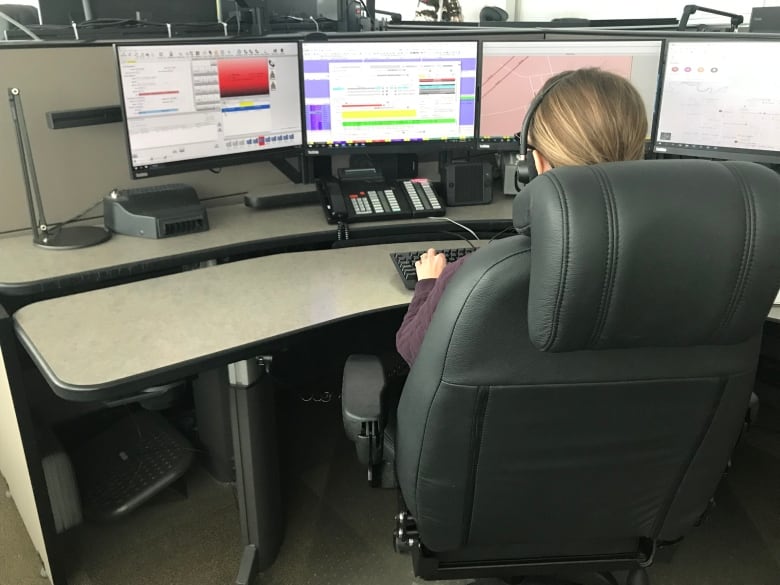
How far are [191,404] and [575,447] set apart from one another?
1.60m

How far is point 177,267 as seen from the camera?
1814 millimetres

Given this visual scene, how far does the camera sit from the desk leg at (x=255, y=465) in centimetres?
152

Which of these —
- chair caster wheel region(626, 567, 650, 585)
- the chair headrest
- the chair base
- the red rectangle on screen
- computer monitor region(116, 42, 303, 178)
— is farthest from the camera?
the red rectangle on screen

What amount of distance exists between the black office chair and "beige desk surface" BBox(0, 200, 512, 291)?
0.69 metres

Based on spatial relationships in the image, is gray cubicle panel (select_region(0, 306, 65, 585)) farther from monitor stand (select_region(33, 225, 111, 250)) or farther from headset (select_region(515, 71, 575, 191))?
headset (select_region(515, 71, 575, 191))

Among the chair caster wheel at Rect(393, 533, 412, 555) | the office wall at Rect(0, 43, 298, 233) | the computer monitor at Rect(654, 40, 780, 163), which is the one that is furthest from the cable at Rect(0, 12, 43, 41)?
the computer monitor at Rect(654, 40, 780, 163)

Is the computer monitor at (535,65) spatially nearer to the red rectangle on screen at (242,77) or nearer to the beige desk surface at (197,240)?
the beige desk surface at (197,240)

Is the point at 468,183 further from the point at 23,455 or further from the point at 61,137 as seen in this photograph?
the point at 23,455

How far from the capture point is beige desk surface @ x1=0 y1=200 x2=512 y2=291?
1.61 m

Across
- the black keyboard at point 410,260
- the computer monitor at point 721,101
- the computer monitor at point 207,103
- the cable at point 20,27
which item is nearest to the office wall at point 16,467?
the computer monitor at point 207,103

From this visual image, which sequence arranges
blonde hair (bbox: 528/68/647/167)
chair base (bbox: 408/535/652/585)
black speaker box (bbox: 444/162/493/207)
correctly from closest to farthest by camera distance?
blonde hair (bbox: 528/68/647/167)
chair base (bbox: 408/535/652/585)
black speaker box (bbox: 444/162/493/207)

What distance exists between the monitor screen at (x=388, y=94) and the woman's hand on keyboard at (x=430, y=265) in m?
0.59

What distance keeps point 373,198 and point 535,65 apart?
0.63 m

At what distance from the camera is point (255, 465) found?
1604 millimetres
